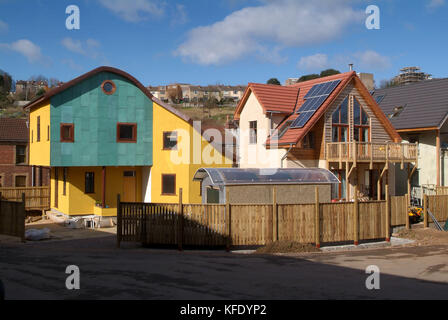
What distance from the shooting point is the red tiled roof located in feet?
86.9

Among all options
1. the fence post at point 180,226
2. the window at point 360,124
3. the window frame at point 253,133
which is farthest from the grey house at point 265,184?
the window at point 360,124

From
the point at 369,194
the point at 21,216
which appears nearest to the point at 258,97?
the point at 369,194

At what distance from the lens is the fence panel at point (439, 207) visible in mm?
22594

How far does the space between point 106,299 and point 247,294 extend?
315cm

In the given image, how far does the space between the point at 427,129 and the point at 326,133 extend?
8017 millimetres

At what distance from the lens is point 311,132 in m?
26.0

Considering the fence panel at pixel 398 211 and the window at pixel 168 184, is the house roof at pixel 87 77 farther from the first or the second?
the fence panel at pixel 398 211

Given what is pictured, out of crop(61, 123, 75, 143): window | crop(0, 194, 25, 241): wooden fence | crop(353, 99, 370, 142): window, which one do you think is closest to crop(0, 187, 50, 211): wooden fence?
crop(61, 123, 75, 143): window

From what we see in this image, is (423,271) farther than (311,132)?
No

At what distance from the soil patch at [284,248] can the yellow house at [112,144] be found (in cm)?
1053

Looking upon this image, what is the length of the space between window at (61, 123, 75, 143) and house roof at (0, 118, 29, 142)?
1311 cm

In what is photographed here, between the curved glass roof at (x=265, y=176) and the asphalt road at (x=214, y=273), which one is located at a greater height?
the curved glass roof at (x=265, y=176)

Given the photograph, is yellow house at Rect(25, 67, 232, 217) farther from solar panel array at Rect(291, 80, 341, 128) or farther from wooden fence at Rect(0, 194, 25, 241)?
solar panel array at Rect(291, 80, 341, 128)
